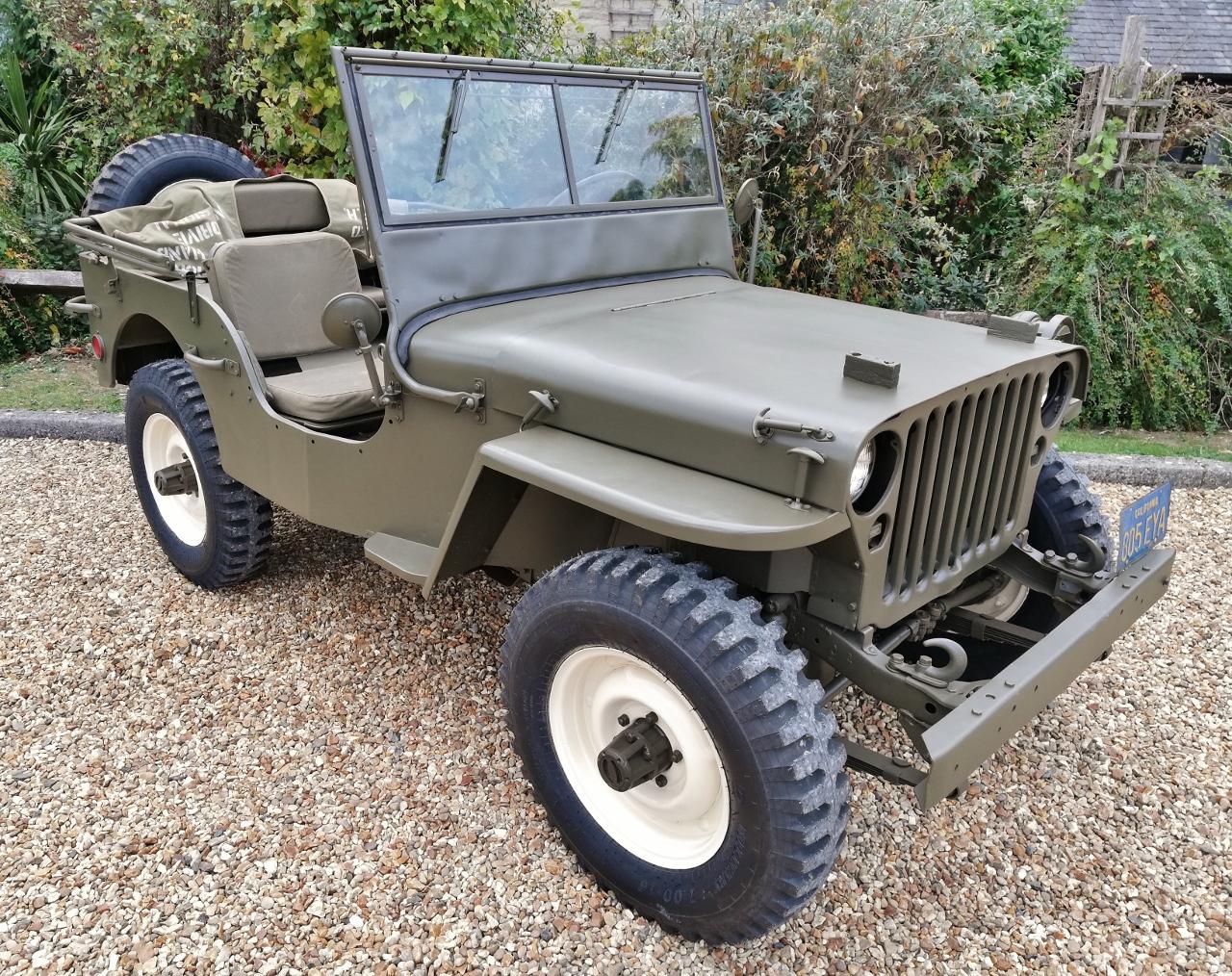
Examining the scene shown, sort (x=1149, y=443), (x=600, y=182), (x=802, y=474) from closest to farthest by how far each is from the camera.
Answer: (x=802, y=474)
(x=600, y=182)
(x=1149, y=443)

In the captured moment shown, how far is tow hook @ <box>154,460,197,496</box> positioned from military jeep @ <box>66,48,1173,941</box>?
165 millimetres

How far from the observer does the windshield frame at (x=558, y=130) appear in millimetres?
2568

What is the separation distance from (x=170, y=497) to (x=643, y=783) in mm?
2606

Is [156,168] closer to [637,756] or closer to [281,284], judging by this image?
[281,284]

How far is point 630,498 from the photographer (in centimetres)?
193

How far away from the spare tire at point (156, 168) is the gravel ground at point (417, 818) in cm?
168

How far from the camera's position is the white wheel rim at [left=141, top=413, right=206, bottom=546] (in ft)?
12.5

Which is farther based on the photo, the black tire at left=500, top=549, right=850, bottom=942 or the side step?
the side step

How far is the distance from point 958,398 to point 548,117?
1529 mm

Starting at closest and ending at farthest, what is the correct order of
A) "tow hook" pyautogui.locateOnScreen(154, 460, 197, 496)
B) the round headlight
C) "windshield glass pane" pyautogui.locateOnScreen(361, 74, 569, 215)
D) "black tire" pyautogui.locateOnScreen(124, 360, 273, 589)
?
the round headlight → "windshield glass pane" pyautogui.locateOnScreen(361, 74, 569, 215) → "black tire" pyautogui.locateOnScreen(124, 360, 273, 589) → "tow hook" pyautogui.locateOnScreen(154, 460, 197, 496)

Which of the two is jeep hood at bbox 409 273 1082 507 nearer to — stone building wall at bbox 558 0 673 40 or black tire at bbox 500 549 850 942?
black tire at bbox 500 549 850 942

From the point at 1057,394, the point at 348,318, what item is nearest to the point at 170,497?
the point at 348,318

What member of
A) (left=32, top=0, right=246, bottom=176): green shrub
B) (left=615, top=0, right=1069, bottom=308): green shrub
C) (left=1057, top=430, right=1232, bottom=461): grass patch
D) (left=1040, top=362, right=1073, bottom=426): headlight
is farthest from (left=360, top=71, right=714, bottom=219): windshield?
(left=32, top=0, right=246, bottom=176): green shrub

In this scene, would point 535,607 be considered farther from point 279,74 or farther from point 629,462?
point 279,74
